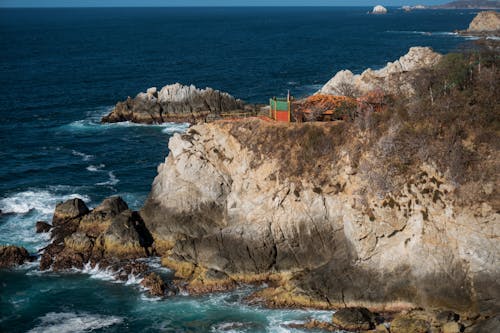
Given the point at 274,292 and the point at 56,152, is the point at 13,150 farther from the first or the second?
the point at 274,292

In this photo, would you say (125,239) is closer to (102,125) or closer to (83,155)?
(83,155)

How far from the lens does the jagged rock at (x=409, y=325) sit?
3047 cm

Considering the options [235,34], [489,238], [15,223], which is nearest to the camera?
[489,238]

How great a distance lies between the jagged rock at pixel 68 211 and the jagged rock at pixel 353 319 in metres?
23.3

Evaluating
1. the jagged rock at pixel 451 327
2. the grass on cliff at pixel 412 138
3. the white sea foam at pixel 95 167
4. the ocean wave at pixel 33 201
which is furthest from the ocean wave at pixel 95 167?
the jagged rock at pixel 451 327

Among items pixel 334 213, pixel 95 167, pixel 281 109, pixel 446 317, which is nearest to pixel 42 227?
pixel 95 167

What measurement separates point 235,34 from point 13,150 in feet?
467

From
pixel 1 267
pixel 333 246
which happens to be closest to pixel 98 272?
pixel 1 267

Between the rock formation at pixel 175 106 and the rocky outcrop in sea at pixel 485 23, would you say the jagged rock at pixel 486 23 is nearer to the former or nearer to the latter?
the rocky outcrop in sea at pixel 485 23

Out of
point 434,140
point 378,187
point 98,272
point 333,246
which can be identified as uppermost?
point 434,140

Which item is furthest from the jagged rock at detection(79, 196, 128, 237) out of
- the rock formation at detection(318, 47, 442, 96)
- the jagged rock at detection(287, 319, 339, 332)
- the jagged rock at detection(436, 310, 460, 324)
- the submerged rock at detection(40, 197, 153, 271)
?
the jagged rock at detection(436, 310, 460, 324)

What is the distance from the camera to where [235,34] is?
655ft

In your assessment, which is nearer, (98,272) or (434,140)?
(434,140)

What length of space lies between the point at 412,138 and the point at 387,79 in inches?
835
